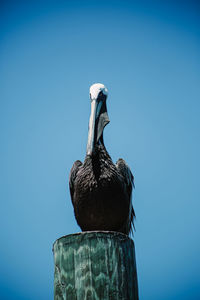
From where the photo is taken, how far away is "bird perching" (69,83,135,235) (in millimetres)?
4477

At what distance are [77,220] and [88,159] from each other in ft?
2.49

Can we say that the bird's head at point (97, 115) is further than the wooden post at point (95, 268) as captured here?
Yes

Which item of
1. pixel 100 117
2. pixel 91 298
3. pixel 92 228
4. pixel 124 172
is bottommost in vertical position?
pixel 91 298

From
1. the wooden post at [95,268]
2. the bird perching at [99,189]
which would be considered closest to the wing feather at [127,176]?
the bird perching at [99,189]

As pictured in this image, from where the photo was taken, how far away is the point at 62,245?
331cm

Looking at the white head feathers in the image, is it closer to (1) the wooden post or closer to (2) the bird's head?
(2) the bird's head

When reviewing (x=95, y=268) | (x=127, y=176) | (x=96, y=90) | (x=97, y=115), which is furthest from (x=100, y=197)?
(x=96, y=90)

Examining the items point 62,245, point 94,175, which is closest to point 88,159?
point 94,175

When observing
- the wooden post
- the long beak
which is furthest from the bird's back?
the wooden post

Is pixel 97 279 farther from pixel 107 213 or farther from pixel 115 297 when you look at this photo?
pixel 107 213

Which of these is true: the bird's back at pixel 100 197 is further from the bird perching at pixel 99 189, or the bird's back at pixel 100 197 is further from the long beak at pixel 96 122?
the long beak at pixel 96 122

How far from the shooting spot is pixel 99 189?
4496 mm

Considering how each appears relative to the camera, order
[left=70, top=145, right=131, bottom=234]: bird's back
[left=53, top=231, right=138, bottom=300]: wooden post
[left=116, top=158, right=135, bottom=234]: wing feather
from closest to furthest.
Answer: [left=53, top=231, right=138, bottom=300]: wooden post < [left=70, top=145, right=131, bottom=234]: bird's back < [left=116, top=158, right=135, bottom=234]: wing feather

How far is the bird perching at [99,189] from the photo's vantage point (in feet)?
14.7
